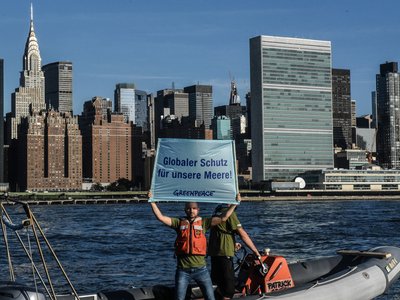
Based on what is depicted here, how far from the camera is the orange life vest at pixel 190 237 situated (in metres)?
13.9

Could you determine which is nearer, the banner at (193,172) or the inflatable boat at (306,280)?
the banner at (193,172)

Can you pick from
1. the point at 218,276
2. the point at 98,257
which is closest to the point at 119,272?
the point at 98,257

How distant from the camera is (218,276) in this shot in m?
15.6

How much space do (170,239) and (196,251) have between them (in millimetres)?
33062

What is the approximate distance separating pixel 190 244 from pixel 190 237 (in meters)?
0.13

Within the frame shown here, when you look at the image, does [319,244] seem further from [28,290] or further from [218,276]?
[28,290]

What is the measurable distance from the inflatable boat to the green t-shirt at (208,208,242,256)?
0.96 metres

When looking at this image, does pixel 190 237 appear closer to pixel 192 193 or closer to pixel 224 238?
pixel 192 193

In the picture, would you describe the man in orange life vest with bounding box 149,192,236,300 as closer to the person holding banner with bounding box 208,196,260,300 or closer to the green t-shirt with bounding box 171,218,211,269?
the green t-shirt with bounding box 171,218,211,269

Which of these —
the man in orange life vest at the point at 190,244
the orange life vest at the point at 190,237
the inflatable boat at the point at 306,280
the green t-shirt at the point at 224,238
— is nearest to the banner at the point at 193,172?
the man in orange life vest at the point at 190,244

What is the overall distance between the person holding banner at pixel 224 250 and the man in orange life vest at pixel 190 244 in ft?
3.61

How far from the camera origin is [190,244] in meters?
13.9

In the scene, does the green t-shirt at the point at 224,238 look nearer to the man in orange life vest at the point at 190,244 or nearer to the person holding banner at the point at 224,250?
the person holding banner at the point at 224,250

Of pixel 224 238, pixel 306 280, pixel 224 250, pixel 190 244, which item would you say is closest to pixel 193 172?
pixel 190 244
